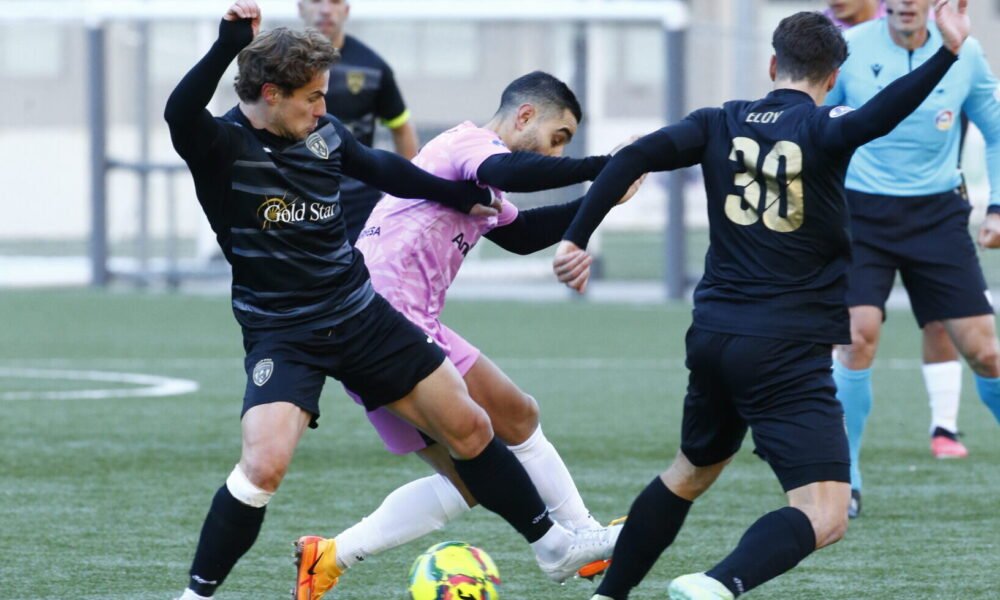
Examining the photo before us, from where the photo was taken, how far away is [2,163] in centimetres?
2256

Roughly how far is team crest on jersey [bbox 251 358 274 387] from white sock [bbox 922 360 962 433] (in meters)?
4.05

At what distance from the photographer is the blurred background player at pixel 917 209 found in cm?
660

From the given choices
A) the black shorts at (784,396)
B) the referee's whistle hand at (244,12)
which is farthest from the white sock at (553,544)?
the referee's whistle hand at (244,12)

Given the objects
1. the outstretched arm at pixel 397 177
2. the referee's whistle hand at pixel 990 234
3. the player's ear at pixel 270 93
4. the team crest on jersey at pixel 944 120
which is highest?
the player's ear at pixel 270 93

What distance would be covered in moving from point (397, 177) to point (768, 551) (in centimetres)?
155

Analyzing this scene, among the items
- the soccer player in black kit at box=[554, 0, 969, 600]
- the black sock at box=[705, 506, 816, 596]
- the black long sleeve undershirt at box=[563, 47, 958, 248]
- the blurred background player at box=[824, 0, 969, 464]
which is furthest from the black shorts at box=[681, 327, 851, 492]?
the blurred background player at box=[824, 0, 969, 464]

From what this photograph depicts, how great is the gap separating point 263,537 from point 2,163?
17.6 metres

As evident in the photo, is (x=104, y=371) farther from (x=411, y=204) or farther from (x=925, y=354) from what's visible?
(x=411, y=204)

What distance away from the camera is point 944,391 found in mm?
7887

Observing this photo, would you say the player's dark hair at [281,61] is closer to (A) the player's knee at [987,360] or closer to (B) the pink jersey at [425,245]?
(B) the pink jersey at [425,245]

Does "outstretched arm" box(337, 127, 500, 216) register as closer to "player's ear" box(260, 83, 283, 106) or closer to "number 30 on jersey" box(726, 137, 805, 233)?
"player's ear" box(260, 83, 283, 106)

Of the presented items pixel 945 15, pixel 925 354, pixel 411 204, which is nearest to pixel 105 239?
pixel 925 354

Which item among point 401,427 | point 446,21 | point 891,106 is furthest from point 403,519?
point 446,21

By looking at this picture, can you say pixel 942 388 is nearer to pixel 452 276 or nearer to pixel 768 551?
pixel 452 276
